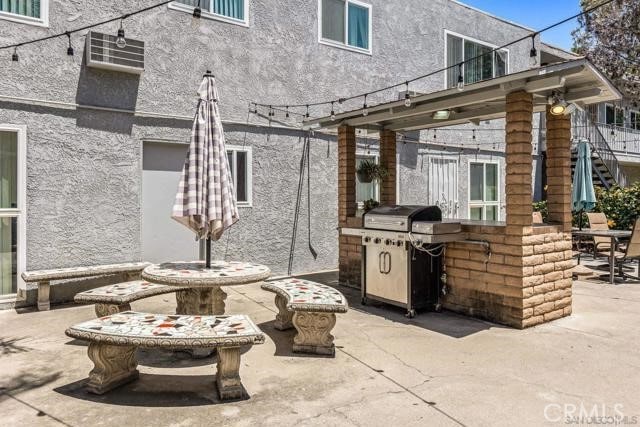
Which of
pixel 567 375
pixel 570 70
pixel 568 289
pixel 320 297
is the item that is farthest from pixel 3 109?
pixel 568 289

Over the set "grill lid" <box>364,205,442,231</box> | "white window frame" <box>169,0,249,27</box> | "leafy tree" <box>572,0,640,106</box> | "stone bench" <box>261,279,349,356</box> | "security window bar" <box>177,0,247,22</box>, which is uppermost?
"leafy tree" <box>572,0,640,106</box>

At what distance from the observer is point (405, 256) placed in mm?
5969

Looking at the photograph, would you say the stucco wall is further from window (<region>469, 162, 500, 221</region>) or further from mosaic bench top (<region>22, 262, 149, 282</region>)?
window (<region>469, 162, 500, 221</region>)

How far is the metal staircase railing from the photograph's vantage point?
1527 centimetres

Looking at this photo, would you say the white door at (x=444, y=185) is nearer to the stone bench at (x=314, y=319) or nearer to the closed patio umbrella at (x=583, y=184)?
the closed patio umbrella at (x=583, y=184)

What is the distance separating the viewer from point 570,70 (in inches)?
182

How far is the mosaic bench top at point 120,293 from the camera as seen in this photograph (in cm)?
481

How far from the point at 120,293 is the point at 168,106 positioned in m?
3.66

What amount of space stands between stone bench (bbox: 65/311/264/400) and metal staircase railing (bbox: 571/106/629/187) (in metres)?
15.1

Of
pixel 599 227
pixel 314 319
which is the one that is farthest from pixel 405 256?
pixel 599 227

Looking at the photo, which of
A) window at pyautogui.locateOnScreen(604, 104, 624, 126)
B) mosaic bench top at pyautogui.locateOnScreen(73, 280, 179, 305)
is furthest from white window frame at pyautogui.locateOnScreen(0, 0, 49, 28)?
window at pyautogui.locateOnScreen(604, 104, 624, 126)

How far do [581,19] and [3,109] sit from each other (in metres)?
18.9

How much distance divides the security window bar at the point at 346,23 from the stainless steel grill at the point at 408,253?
481 centimetres

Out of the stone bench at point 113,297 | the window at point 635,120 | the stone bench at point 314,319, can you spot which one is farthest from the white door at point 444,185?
the window at point 635,120
